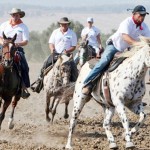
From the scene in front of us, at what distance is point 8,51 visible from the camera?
14.6 metres

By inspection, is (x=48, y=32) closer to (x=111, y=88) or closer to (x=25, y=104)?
(x=25, y=104)

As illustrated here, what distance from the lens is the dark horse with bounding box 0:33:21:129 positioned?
14.6 meters

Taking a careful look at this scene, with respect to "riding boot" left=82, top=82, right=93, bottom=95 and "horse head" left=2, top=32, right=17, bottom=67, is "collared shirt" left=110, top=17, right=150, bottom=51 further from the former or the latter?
"horse head" left=2, top=32, right=17, bottom=67

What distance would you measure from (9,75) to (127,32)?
400 cm

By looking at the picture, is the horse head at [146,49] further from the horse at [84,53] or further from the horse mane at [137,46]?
the horse at [84,53]

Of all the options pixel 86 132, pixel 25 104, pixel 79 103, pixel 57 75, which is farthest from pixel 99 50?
pixel 79 103

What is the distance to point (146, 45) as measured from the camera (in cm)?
1211

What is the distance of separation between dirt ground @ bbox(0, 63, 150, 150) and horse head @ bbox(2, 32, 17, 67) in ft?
5.59

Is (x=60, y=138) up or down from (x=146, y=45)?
down

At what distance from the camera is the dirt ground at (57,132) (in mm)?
13227

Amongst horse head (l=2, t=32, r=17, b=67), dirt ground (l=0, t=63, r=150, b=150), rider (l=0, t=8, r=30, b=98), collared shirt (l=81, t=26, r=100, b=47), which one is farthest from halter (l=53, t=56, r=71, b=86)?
collared shirt (l=81, t=26, r=100, b=47)

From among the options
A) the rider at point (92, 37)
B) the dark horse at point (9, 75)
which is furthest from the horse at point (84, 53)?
the dark horse at point (9, 75)

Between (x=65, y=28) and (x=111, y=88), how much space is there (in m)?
7.02

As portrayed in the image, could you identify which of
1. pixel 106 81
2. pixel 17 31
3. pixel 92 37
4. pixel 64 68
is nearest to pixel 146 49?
pixel 106 81
